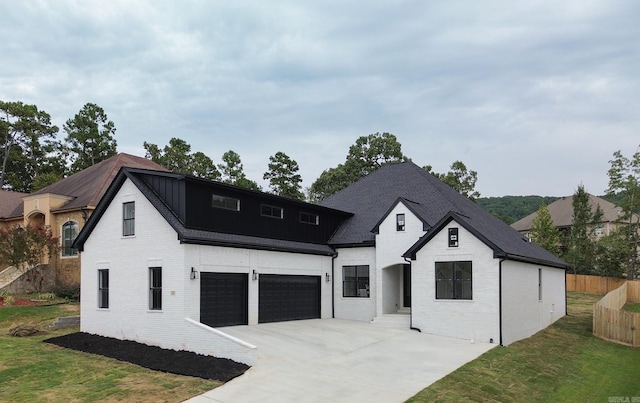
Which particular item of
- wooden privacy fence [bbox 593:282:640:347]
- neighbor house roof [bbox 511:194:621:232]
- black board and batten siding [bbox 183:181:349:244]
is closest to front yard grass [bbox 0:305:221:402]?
black board and batten siding [bbox 183:181:349:244]

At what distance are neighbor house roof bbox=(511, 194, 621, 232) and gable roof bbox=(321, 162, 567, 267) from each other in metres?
37.6

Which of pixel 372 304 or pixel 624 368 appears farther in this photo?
pixel 372 304

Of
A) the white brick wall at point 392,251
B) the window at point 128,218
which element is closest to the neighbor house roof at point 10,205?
the window at point 128,218

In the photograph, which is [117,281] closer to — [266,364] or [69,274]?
[266,364]

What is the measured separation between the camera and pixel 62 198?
3172 cm

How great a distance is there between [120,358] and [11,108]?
48879 millimetres

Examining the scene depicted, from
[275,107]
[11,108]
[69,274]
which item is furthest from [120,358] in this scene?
[11,108]

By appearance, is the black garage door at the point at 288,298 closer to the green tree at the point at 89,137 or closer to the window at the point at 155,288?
the window at the point at 155,288

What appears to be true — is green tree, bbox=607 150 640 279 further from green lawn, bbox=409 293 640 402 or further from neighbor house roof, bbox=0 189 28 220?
neighbor house roof, bbox=0 189 28 220

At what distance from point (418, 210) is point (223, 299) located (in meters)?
9.43

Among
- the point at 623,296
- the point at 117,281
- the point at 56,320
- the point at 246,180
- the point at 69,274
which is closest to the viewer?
the point at 117,281

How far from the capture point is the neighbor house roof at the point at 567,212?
62919mm

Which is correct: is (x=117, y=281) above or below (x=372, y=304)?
above

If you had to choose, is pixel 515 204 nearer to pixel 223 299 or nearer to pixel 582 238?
pixel 582 238
